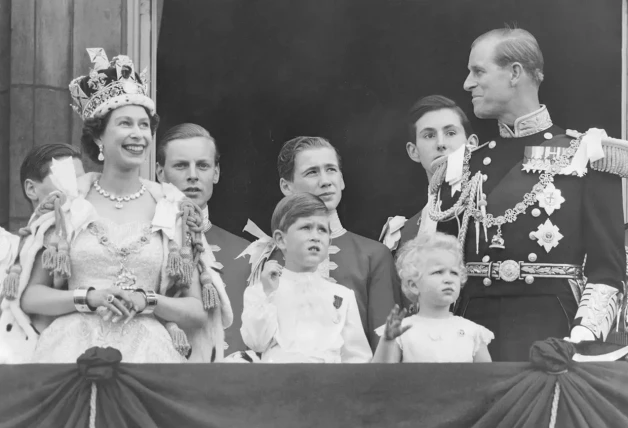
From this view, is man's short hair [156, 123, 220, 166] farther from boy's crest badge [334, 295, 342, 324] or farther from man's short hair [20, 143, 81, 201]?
boy's crest badge [334, 295, 342, 324]

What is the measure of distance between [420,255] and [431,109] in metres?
1.46

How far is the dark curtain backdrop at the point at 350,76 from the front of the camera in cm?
716

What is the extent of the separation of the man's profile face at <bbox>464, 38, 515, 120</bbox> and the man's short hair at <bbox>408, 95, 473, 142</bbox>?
2.73 feet

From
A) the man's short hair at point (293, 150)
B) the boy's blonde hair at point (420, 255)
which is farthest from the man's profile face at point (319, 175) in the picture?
the boy's blonde hair at point (420, 255)

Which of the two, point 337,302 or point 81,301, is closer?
point 81,301

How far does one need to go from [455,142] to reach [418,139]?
199 millimetres

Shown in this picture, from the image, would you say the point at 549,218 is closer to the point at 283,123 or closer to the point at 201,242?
the point at 201,242

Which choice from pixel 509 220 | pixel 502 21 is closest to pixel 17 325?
pixel 509 220

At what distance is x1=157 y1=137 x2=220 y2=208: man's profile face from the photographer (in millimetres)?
6148

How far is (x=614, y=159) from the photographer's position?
526 cm

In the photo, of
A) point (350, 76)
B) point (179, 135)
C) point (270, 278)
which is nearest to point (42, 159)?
point (179, 135)

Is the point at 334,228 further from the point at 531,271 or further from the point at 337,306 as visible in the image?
the point at 531,271

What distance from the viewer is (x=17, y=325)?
504cm

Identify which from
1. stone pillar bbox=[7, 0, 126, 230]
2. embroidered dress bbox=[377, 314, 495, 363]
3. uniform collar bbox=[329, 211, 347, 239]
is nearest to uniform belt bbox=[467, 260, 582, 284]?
embroidered dress bbox=[377, 314, 495, 363]
